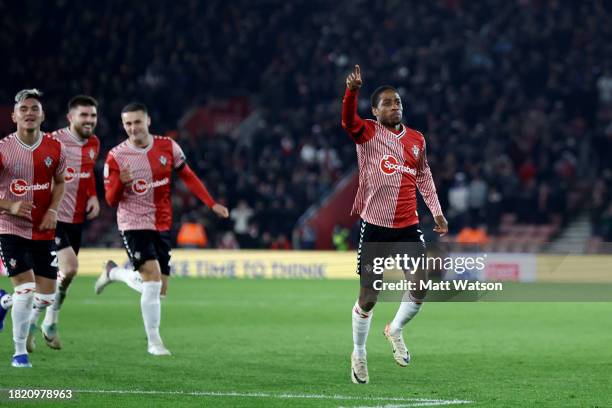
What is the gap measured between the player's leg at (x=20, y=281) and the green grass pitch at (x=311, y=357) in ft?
0.73

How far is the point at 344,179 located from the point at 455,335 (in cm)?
1495

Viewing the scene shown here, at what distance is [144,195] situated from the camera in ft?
36.0

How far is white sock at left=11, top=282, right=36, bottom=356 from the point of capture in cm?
934

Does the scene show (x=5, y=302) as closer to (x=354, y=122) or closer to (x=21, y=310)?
(x=21, y=310)

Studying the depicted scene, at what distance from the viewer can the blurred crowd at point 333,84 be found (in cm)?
2711

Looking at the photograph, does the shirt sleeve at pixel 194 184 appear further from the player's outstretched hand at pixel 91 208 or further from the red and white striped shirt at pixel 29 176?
the red and white striped shirt at pixel 29 176

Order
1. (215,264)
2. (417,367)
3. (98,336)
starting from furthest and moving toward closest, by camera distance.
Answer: (215,264) → (98,336) → (417,367)

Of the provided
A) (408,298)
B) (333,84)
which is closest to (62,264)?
(408,298)

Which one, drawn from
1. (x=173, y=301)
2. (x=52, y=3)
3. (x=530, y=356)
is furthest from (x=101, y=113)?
(x=530, y=356)

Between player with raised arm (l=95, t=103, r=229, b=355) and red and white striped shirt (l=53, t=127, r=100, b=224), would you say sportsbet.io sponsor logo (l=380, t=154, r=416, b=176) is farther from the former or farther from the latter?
red and white striped shirt (l=53, t=127, r=100, b=224)

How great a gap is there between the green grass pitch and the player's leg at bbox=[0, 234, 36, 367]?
0.22 metres

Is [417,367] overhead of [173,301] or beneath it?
overhead

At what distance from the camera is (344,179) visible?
90.6ft

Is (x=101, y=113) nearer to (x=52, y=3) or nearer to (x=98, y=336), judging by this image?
(x=52, y=3)
